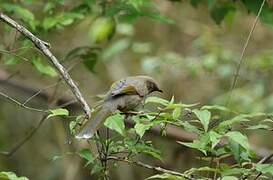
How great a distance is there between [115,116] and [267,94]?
5.08 m

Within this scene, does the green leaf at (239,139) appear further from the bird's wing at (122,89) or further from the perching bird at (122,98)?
the bird's wing at (122,89)

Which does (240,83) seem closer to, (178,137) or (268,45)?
(268,45)

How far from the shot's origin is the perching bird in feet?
8.66

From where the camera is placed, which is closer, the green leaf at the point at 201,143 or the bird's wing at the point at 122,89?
the green leaf at the point at 201,143

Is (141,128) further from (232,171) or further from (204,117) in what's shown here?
(232,171)

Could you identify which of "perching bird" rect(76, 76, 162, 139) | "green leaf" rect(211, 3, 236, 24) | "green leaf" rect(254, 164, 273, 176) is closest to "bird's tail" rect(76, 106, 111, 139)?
"perching bird" rect(76, 76, 162, 139)

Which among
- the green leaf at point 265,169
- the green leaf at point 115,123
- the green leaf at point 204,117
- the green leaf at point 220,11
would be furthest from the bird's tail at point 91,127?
the green leaf at point 220,11

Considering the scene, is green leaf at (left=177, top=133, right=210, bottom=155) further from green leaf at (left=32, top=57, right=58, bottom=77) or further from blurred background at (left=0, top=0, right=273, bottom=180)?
blurred background at (left=0, top=0, right=273, bottom=180)

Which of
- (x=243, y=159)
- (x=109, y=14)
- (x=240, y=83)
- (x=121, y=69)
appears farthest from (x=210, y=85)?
(x=243, y=159)

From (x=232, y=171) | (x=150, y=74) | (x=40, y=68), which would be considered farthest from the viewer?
(x=150, y=74)

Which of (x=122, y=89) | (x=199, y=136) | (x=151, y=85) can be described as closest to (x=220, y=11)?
(x=151, y=85)

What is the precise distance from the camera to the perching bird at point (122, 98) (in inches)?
104

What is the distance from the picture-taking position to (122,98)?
2.96 meters

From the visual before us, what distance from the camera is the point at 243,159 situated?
2684 mm
